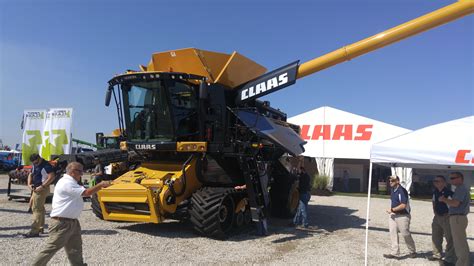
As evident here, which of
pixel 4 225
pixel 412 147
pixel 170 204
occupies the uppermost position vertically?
pixel 412 147

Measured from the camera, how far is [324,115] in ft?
78.4

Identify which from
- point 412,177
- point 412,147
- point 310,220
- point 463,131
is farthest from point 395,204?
point 412,177

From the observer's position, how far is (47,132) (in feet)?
45.1

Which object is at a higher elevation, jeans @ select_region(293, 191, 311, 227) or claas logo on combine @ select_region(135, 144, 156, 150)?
claas logo on combine @ select_region(135, 144, 156, 150)

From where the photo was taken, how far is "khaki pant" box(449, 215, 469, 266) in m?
6.02

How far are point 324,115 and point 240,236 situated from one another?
16.4 metres

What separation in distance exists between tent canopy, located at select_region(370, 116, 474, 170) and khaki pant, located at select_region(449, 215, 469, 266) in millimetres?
1038

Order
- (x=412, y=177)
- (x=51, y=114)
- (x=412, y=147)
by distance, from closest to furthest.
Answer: (x=412, y=147) → (x=51, y=114) → (x=412, y=177)

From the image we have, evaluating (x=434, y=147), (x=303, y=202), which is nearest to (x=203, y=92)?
(x=303, y=202)

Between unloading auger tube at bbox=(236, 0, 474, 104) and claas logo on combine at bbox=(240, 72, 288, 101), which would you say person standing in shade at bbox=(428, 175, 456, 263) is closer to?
unloading auger tube at bbox=(236, 0, 474, 104)

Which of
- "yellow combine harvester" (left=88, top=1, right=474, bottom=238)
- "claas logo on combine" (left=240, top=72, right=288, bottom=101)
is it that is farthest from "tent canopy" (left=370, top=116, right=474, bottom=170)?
"claas logo on combine" (left=240, top=72, right=288, bottom=101)

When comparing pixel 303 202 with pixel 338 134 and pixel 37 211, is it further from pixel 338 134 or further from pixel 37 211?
pixel 338 134

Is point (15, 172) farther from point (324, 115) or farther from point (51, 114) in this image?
point (324, 115)

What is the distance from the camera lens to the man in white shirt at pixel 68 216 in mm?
4770
